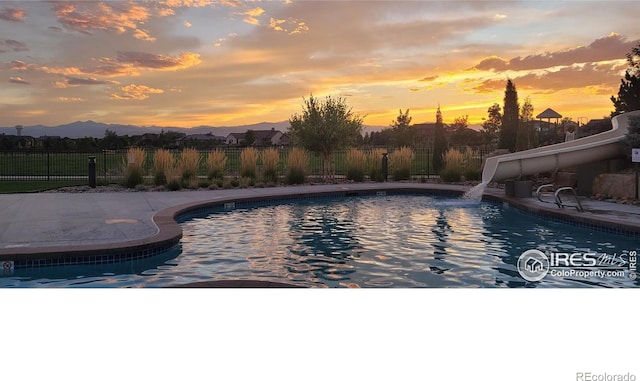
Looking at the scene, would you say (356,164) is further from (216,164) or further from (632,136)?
(632,136)

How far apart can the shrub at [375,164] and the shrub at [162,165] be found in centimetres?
588

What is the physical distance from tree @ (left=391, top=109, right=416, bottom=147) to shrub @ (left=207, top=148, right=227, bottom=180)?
90.8 ft

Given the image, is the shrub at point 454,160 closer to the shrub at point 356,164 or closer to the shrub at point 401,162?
the shrub at point 401,162

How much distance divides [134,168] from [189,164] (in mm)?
1373

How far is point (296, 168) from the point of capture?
15359mm

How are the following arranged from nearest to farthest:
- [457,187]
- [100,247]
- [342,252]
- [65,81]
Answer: [100,247]
[342,252]
[65,81]
[457,187]

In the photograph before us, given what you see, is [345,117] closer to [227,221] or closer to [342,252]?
[227,221]

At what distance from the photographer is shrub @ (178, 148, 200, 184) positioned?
14212mm

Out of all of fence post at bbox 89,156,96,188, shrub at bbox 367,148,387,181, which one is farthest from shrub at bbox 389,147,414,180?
fence post at bbox 89,156,96,188

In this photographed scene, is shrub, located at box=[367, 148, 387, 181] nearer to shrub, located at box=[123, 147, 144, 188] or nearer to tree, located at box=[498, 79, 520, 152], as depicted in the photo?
shrub, located at box=[123, 147, 144, 188]
